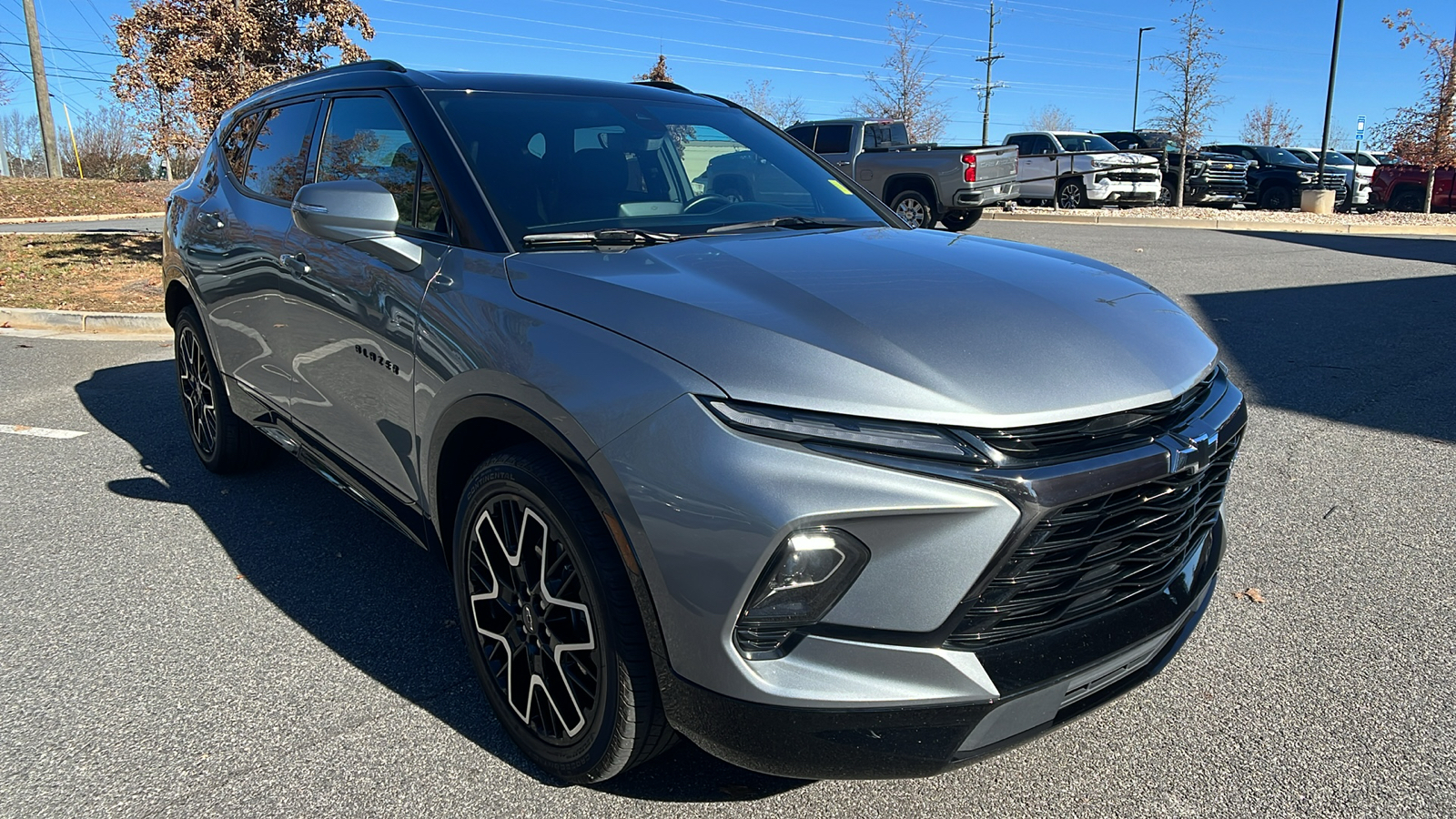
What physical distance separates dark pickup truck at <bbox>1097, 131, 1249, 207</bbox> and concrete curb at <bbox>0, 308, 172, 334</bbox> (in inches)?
900

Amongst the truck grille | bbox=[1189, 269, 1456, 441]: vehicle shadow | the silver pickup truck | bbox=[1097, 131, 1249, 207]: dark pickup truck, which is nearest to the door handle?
bbox=[1189, 269, 1456, 441]: vehicle shadow

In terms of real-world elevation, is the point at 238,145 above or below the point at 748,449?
above

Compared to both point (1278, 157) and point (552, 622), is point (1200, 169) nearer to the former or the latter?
point (1278, 157)

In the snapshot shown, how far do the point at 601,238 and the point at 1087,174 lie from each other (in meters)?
22.4

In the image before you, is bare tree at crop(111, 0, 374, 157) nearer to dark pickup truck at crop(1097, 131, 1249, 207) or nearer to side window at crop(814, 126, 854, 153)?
side window at crop(814, 126, 854, 153)

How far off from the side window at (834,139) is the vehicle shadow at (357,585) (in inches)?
559

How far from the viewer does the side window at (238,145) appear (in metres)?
4.48

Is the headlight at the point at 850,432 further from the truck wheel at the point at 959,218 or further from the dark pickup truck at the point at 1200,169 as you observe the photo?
the dark pickup truck at the point at 1200,169

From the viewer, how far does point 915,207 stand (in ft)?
53.7

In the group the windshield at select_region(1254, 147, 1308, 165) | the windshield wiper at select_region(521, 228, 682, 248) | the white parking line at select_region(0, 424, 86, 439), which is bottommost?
the white parking line at select_region(0, 424, 86, 439)

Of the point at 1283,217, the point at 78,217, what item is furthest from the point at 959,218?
the point at 78,217

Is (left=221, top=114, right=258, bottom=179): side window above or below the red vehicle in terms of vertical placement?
above

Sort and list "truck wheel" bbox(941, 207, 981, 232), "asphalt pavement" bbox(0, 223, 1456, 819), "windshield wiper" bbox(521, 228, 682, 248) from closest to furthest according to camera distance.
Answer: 1. "asphalt pavement" bbox(0, 223, 1456, 819)
2. "windshield wiper" bbox(521, 228, 682, 248)
3. "truck wheel" bbox(941, 207, 981, 232)

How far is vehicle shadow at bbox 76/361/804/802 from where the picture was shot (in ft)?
8.51
